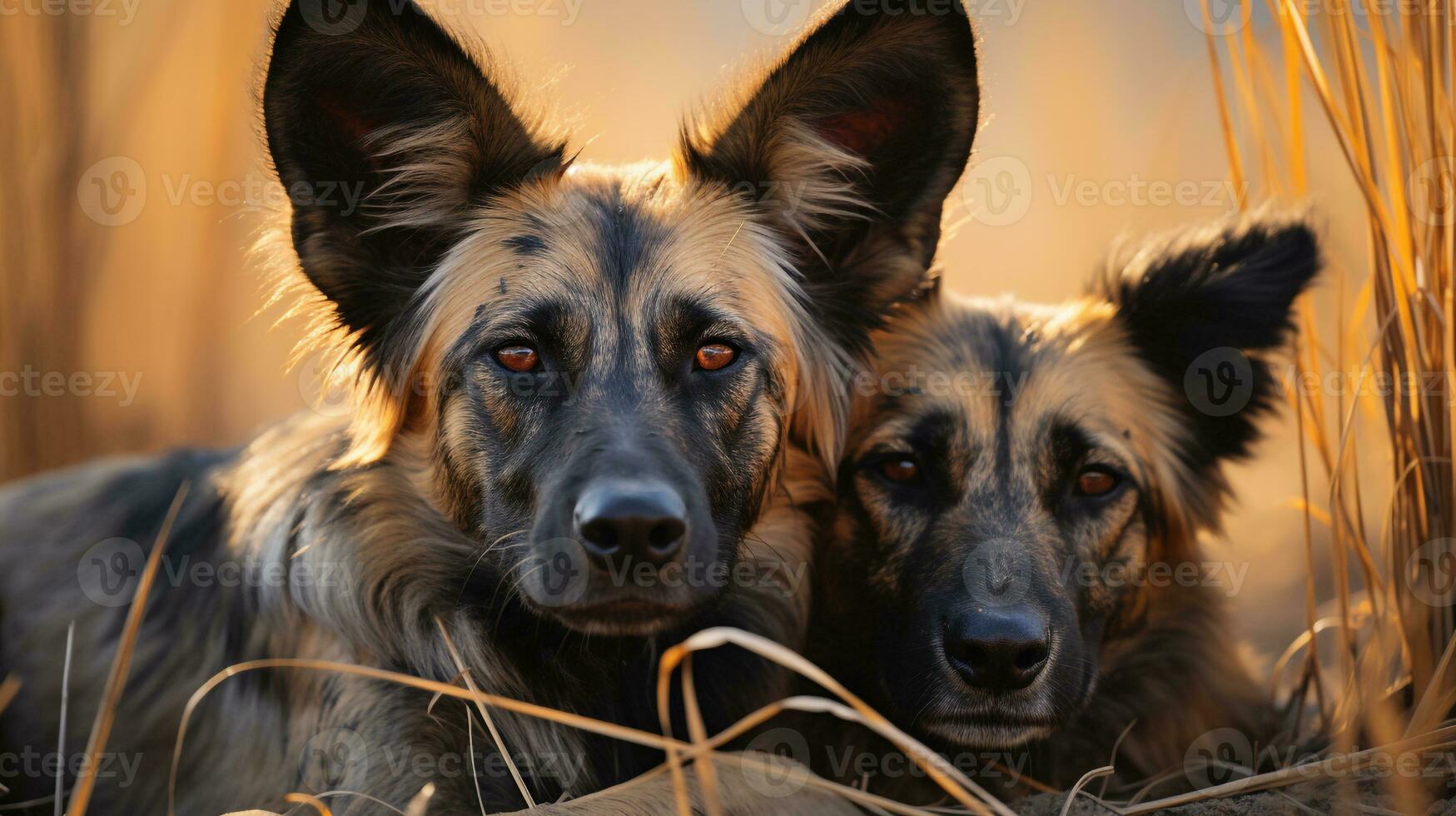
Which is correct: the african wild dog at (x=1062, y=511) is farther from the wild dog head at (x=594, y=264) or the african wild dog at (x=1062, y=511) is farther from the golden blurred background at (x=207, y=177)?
the golden blurred background at (x=207, y=177)

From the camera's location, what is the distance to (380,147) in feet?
10.8

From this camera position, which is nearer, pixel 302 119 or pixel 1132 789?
pixel 302 119

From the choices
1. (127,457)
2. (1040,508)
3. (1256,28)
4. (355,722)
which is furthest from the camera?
(127,457)

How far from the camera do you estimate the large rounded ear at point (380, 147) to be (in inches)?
121

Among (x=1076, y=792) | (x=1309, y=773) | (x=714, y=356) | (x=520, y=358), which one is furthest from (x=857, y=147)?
(x=1309, y=773)

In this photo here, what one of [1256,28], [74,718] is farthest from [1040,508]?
[74,718]

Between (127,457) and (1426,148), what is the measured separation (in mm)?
4837

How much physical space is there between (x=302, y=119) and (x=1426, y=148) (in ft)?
10.1

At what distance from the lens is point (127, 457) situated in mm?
4996

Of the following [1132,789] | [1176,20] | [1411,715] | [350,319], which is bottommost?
[1132,789]

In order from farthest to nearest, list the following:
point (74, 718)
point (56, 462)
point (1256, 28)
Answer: point (56, 462) < point (1256, 28) < point (74, 718)

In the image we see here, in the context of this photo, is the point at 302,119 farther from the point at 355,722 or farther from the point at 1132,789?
the point at 1132,789

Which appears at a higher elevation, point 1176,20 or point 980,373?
point 1176,20

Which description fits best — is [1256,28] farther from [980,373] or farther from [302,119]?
[302,119]
